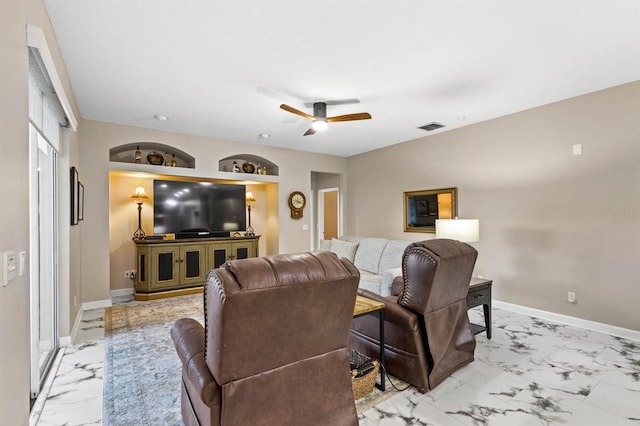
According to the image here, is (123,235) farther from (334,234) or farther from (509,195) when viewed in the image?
(509,195)

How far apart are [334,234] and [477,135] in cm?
475

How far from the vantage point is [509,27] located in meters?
2.31

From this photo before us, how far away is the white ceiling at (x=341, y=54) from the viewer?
213cm

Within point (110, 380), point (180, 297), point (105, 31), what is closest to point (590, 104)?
point (105, 31)

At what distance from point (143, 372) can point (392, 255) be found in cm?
303

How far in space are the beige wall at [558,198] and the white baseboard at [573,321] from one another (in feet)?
0.18

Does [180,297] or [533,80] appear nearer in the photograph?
[533,80]

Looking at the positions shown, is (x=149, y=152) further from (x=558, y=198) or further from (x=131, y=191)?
(x=558, y=198)

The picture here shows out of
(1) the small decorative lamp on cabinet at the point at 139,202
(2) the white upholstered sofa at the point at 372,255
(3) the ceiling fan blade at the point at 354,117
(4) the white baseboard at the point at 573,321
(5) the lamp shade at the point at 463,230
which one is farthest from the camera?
(1) the small decorative lamp on cabinet at the point at 139,202

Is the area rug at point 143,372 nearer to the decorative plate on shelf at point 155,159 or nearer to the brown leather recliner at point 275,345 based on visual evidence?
the brown leather recliner at point 275,345

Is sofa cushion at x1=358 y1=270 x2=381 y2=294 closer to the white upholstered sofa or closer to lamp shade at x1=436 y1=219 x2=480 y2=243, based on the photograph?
the white upholstered sofa

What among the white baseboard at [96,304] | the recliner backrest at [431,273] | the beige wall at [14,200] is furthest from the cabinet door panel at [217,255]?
the recliner backrest at [431,273]

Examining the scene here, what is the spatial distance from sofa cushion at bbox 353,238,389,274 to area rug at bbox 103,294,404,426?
85.8 inches

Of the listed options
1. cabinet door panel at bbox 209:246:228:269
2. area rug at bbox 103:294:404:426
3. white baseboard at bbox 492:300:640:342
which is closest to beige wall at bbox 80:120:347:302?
area rug at bbox 103:294:404:426
